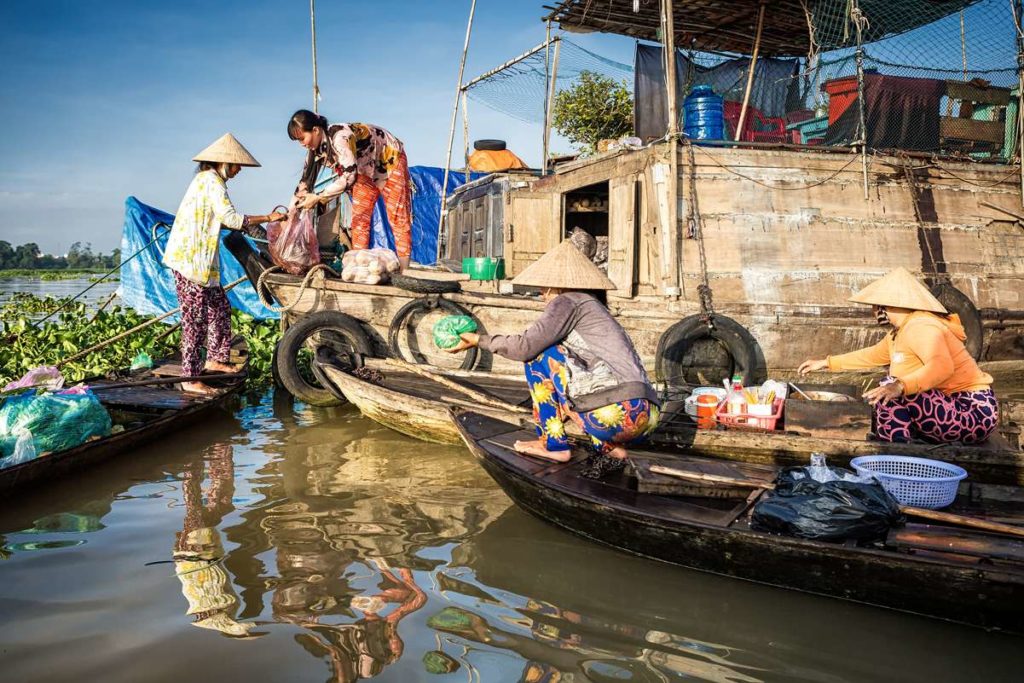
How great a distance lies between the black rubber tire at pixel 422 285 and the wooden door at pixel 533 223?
202cm

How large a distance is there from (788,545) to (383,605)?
5.93 feet

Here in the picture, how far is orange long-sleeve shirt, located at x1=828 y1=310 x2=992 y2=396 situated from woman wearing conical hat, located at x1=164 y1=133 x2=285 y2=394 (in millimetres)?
5231

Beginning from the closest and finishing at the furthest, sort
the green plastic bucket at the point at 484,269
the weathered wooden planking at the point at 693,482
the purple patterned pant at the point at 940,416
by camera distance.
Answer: the weathered wooden planking at the point at 693,482, the purple patterned pant at the point at 940,416, the green plastic bucket at the point at 484,269

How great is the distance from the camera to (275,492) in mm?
4836

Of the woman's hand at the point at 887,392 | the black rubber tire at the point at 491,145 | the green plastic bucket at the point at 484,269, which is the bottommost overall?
the woman's hand at the point at 887,392

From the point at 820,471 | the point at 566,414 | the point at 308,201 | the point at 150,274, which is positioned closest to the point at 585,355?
the point at 566,414

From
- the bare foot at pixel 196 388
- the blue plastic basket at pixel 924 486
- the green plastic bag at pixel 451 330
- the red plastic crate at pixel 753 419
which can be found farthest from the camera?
the bare foot at pixel 196 388

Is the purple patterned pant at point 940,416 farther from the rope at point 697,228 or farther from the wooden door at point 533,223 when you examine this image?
the wooden door at point 533,223

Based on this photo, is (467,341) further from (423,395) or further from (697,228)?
(697,228)

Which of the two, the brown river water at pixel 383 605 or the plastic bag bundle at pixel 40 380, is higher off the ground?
the plastic bag bundle at pixel 40 380

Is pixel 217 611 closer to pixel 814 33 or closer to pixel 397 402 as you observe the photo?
pixel 397 402

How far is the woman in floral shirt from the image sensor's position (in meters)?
7.28

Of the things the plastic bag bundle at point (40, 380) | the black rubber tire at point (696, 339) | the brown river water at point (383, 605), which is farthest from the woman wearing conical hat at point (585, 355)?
the plastic bag bundle at point (40, 380)

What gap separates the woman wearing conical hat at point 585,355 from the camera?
13.5 feet
